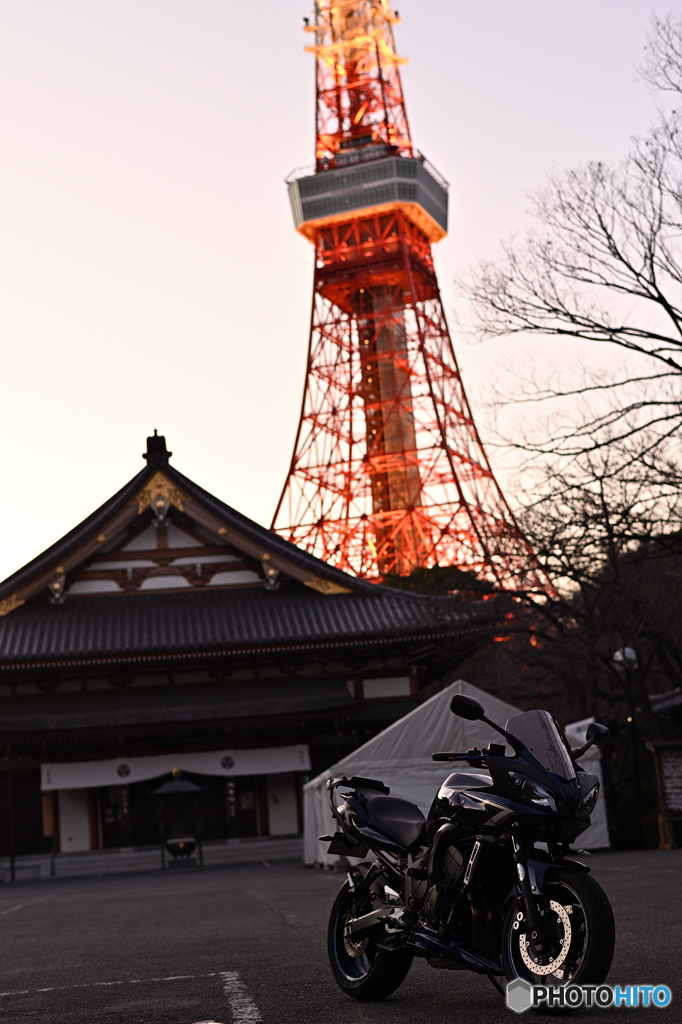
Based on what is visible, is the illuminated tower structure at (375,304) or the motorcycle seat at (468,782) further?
the illuminated tower structure at (375,304)

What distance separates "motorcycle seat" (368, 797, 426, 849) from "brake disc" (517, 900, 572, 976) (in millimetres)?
773

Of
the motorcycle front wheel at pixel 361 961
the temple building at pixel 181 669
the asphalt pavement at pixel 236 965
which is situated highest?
the temple building at pixel 181 669

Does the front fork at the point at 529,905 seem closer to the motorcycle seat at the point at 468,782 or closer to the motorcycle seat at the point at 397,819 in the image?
the motorcycle seat at the point at 468,782

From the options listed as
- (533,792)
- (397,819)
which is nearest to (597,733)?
(533,792)

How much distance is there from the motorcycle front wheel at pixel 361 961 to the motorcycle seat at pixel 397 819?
387 millimetres

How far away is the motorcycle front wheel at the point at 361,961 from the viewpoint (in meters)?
4.80

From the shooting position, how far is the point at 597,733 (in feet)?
15.1

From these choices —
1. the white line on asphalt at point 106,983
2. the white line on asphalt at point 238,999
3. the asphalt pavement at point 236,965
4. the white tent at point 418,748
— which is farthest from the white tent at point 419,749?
the white line on asphalt at point 238,999

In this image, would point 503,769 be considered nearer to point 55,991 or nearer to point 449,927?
point 449,927

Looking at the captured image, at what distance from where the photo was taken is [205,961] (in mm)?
6414

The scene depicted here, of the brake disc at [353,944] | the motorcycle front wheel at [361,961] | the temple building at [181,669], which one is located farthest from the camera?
the temple building at [181,669]

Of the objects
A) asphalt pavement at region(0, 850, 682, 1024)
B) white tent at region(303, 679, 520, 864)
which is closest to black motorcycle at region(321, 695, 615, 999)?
asphalt pavement at region(0, 850, 682, 1024)

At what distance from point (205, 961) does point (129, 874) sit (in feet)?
52.9

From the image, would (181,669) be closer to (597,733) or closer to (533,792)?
(597,733)
